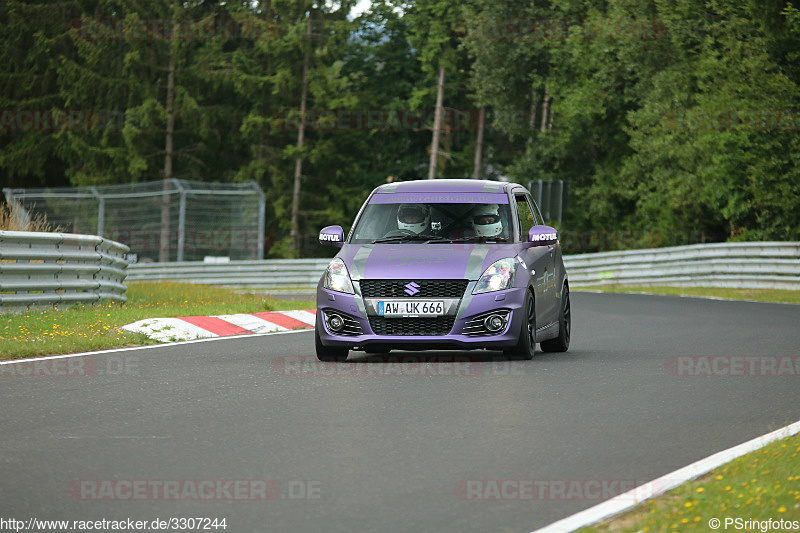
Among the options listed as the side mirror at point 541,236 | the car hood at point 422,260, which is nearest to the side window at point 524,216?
the side mirror at point 541,236

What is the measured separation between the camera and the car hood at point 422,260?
12.4 meters

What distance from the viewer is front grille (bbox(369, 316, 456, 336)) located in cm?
1234

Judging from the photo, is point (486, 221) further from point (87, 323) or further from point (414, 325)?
point (87, 323)

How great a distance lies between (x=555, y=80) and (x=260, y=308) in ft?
114

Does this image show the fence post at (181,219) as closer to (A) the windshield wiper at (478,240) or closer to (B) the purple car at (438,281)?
(B) the purple car at (438,281)

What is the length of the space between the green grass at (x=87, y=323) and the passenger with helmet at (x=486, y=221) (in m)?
3.98

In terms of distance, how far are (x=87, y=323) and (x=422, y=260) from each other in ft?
16.4

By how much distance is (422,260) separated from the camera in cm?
1258

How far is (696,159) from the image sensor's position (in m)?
40.6

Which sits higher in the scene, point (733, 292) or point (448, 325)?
point (448, 325)

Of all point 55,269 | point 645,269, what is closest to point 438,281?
point 55,269

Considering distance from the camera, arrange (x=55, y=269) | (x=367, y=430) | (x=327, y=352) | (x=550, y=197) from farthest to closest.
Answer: (x=550, y=197), (x=55, y=269), (x=327, y=352), (x=367, y=430)

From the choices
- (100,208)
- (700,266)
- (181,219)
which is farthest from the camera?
(100,208)

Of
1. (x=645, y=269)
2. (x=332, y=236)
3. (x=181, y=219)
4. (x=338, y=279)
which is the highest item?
(x=332, y=236)
